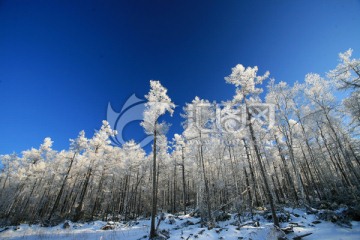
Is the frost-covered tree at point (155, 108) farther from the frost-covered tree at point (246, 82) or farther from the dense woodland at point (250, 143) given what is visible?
the frost-covered tree at point (246, 82)

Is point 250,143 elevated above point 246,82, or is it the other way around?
point 246,82

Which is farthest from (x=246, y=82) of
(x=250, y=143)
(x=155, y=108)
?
(x=155, y=108)

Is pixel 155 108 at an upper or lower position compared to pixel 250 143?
upper

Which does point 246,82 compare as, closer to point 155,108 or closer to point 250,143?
point 250,143

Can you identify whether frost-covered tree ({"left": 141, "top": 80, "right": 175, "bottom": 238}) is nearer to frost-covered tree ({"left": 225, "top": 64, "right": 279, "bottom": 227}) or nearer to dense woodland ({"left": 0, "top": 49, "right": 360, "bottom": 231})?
dense woodland ({"left": 0, "top": 49, "right": 360, "bottom": 231})

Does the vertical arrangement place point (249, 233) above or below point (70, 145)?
below

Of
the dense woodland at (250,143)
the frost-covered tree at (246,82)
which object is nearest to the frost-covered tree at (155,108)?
the dense woodland at (250,143)

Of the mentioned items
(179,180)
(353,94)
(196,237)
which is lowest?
(196,237)

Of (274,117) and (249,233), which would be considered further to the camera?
(274,117)

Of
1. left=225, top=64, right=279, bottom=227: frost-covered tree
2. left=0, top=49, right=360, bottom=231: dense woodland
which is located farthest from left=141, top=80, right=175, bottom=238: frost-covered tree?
left=225, top=64, right=279, bottom=227: frost-covered tree

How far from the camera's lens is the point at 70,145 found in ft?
73.8

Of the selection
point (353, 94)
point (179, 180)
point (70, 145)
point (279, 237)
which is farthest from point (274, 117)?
point (179, 180)

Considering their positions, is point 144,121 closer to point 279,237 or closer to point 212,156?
point 279,237

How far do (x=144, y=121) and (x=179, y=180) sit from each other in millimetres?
30259
